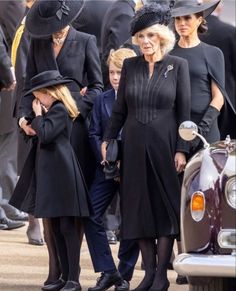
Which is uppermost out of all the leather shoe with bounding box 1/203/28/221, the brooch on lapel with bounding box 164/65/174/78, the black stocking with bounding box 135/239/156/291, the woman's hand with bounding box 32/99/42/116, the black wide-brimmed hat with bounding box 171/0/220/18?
the black wide-brimmed hat with bounding box 171/0/220/18

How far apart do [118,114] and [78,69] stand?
0.64 m

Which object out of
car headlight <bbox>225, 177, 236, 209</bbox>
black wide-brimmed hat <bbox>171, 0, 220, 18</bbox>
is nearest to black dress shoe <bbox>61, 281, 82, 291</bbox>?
car headlight <bbox>225, 177, 236, 209</bbox>

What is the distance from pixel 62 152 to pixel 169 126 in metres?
0.81

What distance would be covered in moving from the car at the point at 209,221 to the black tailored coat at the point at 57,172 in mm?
1512

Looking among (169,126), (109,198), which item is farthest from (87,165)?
(169,126)

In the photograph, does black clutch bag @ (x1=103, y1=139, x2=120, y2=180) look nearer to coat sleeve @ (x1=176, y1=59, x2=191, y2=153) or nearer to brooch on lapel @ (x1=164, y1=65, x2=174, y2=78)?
coat sleeve @ (x1=176, y1=59, x2=191, y2=153)

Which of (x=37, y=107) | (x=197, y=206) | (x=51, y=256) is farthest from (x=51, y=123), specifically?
(x=197, y=206)

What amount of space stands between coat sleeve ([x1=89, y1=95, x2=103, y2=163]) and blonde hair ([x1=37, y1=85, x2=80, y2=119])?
26cm

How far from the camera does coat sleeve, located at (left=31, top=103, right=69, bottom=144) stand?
8.27 meters

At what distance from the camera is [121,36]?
35.8ft

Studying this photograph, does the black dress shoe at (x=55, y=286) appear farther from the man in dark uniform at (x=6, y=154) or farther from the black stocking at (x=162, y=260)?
the man in dark uniform at (x=6, y=154)

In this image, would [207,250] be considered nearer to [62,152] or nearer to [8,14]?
[62,152]

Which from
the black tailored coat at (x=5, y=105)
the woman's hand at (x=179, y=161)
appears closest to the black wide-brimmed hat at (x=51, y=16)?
the woman's hand at (x=179, y=161)

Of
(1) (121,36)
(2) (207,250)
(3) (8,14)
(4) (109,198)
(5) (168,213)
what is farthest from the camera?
(3) (8,14)
